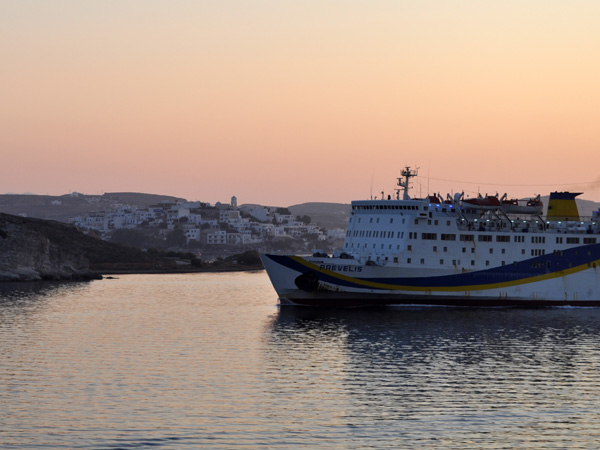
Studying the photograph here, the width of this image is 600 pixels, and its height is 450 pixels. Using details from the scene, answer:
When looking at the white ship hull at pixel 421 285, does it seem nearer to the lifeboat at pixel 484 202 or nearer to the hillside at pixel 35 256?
the lifeboat at pixel 484 202

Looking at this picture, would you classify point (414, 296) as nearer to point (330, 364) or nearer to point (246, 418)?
point (330, 364)

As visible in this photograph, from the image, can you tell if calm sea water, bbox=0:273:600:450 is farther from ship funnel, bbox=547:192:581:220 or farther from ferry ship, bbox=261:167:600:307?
ship funnel, bbox=547:192:581:220

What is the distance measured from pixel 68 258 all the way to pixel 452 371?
68.6 meters

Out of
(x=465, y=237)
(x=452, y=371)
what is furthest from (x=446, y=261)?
(x=452, y=371)

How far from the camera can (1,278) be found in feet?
270

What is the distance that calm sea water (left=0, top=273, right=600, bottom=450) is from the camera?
22547 millimetres

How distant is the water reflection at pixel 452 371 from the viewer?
2339 centimetres

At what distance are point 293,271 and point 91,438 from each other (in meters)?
31.0

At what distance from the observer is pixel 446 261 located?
175ft

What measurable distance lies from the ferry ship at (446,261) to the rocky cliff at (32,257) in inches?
1493

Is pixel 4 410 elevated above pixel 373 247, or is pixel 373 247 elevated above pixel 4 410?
pixel 373 247

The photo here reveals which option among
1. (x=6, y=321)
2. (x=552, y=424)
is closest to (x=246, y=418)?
(x=552, y=424)

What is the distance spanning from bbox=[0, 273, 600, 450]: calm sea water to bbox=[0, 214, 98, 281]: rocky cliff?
3305 centimetres

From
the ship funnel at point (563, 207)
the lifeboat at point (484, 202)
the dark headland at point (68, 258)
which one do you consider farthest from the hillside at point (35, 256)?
the ship funnel at point (563, 207)
